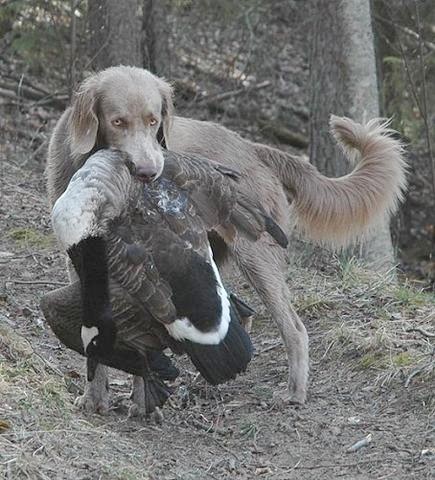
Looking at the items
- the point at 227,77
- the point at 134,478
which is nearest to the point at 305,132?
the point at 227,77

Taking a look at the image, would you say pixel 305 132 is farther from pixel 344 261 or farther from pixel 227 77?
pixel 344 261

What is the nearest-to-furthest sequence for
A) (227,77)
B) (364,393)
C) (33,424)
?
(33,424)
(364,393)
(227,77)

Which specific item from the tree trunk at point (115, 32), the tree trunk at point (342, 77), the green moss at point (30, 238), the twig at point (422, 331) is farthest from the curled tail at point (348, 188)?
the tree trunk at point (115, 32)

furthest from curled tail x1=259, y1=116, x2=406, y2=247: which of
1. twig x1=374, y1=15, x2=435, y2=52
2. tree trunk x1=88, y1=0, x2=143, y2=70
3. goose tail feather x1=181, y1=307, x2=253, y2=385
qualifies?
twig x1=374, y1=15, x2=435, y2=52

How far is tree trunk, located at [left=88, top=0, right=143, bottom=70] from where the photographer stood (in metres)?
9.81

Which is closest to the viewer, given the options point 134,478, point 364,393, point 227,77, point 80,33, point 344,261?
point 134,478

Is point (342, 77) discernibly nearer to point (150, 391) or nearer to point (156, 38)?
point (156, 38)

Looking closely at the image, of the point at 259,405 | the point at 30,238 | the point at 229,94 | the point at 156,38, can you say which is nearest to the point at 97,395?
the point at 259,405

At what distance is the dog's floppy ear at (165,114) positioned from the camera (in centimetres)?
571

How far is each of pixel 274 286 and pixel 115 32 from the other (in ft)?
15.3

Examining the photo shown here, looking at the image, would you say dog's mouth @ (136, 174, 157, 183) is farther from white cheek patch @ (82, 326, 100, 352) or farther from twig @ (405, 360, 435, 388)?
twig @ (405, 360, 435, 388)

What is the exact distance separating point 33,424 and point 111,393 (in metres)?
1.22

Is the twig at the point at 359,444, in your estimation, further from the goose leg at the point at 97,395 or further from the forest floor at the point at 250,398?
the goose leg at the point at 97,395

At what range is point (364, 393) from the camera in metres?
5.64
